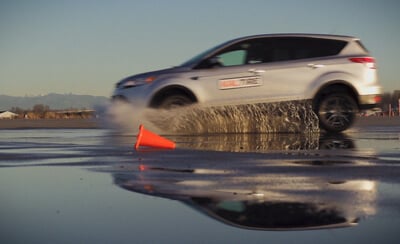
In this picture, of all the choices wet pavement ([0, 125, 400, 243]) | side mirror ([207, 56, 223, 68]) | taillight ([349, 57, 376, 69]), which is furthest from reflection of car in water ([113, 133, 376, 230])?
taillight ([349, 57, 376, 69])

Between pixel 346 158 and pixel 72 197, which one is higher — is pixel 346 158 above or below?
above

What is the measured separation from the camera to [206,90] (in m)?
10.5

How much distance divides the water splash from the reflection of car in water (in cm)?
437

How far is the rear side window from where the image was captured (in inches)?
424

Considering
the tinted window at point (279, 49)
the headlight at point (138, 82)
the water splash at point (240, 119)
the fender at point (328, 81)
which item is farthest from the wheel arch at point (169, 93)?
the fender at point (328, 81)

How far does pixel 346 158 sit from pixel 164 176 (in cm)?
235

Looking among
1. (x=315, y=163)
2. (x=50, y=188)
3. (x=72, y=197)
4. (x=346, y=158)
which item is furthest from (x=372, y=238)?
(x=346, y=158)

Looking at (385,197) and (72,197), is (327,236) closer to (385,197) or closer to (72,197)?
(385,197)

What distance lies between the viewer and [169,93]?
10508 mm

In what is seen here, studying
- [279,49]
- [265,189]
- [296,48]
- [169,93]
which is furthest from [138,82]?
[265,189]

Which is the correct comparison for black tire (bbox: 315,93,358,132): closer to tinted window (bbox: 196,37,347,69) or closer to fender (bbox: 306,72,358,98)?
fender (bbox: 306,72,358,98)

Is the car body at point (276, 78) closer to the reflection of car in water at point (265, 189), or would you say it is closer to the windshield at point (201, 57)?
the windshield at point (201, 57)

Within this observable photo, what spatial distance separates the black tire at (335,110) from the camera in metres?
10.6

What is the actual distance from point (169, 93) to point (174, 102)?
0.20 m
